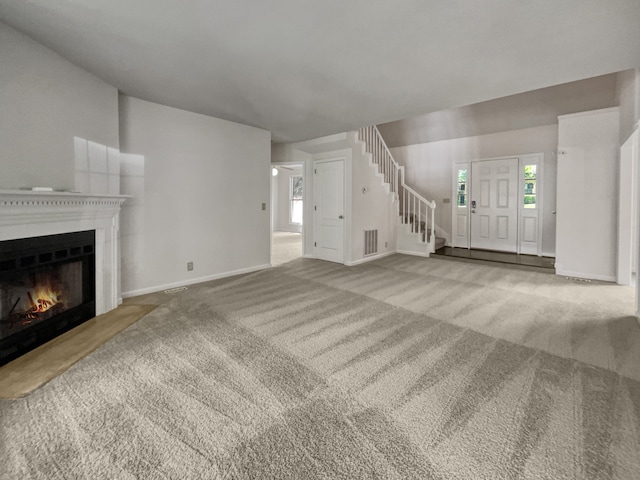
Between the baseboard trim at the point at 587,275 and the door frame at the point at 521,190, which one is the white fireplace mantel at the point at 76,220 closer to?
the baseboard trim at the point at 587,275

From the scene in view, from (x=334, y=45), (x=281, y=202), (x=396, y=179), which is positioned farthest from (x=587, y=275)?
(x=281, y=202)

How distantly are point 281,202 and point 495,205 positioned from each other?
7.16 m

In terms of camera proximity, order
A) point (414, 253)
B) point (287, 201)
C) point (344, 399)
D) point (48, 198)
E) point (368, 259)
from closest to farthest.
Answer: point (344, 399)
point (48, 198)
point (368, 259)
point (414, 253)
point (287, 201)

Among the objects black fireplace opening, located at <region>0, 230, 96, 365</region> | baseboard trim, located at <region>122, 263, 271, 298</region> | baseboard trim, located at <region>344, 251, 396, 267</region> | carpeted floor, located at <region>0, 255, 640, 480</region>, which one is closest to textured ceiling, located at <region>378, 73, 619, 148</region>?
baseboard trim, located at <region>344, 251, 396, 267</region>

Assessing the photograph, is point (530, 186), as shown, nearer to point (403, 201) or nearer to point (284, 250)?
point (403, 201)

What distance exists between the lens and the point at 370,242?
6305 mm

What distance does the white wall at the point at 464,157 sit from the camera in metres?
6.18

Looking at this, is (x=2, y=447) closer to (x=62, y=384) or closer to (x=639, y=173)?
(x=62, y=384)

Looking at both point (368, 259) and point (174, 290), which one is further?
point (368, 259)

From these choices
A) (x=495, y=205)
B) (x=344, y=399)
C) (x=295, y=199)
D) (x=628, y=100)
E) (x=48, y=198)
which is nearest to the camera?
(x=344, y=399)

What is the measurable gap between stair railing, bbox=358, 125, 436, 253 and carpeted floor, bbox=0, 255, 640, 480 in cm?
374

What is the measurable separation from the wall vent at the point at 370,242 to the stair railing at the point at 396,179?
1.04 meters

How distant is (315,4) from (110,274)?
10.7 feet

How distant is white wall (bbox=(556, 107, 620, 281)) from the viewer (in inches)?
173
